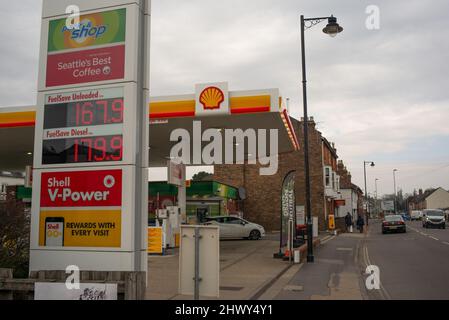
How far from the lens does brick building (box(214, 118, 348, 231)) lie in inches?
1513

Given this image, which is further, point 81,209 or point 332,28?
point 332,28

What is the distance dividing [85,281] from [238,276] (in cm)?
731

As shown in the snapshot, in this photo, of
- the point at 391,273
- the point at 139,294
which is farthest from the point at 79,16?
the point at 391,273

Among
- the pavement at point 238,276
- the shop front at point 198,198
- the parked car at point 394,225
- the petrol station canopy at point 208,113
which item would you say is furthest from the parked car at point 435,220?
the pavement at point 238,276

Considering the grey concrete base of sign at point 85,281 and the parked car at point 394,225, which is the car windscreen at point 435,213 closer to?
the parked car at point 394,225

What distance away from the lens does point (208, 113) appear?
594 inches

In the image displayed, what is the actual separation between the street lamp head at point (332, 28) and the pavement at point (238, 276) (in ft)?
26.2

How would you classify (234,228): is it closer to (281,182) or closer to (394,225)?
(281,182)

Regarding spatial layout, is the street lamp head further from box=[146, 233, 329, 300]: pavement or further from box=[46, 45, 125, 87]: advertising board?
box=[46, 45, 125, 87]: advertising board

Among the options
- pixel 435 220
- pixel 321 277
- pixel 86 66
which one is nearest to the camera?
pixel 86 66

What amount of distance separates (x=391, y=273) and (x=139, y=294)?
9.82 meters

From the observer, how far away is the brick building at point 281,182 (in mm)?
38438

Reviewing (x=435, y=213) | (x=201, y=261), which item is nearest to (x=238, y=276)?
(x=201, y=261)
